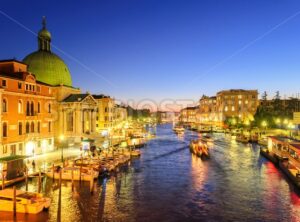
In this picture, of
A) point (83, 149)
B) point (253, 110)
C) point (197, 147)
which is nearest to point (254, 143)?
point (197, 147)

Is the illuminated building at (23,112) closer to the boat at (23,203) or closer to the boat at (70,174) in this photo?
the boat at (70,174)

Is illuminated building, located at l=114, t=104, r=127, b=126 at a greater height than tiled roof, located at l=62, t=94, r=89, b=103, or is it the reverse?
tiled roof, located at l=62, t=94, r=89, b=103

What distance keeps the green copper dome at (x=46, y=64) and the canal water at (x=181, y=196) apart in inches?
1601

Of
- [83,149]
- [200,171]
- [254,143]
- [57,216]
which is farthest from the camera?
[254,143]

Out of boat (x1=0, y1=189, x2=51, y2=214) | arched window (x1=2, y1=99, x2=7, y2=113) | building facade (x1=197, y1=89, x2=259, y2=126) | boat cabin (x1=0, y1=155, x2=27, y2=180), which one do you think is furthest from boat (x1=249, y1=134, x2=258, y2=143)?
boat (x1=0, y1=189, x2=51, y2=214)

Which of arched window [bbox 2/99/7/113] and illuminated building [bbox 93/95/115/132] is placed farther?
illuminated building [bbox 93/95/115/132]

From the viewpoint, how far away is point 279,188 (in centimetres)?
4256

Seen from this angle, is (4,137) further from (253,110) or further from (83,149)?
(253,110)

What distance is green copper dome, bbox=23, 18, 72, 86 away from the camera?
82.9 metres

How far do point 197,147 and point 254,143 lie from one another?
1365 inches

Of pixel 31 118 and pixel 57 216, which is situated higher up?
pixel 31 118

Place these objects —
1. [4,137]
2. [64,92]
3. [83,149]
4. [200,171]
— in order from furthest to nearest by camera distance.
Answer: [64,92]
[83,149]
[200,171]
[4,137]

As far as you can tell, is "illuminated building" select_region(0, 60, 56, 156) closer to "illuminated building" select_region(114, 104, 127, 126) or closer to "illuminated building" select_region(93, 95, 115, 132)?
"illuminated building" select_region(93, 95, 115, 132)

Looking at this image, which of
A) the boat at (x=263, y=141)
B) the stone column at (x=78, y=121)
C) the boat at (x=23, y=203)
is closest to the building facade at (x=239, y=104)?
the boat at (x=263, y=141)
